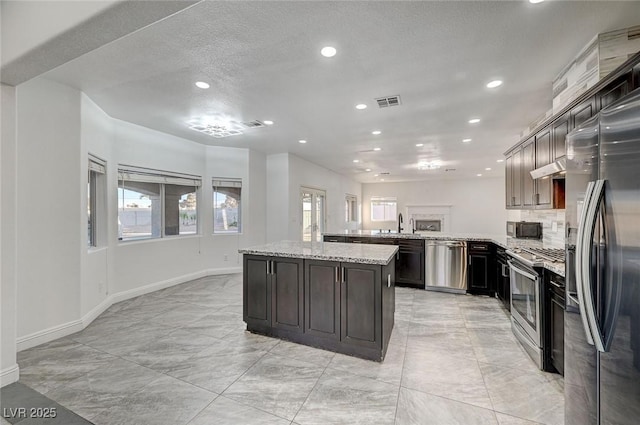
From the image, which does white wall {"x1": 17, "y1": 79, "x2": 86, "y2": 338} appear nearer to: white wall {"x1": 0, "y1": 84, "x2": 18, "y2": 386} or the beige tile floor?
the beige tile floor

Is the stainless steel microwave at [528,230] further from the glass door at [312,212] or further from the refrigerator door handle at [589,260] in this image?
the glass door at [312,212]

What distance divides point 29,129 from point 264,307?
2982mm

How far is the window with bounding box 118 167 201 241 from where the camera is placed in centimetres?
474

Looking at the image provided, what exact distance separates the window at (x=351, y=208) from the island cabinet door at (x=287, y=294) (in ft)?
25.8

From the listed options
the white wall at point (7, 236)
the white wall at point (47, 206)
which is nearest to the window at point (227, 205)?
the white wall at point (47, 206)

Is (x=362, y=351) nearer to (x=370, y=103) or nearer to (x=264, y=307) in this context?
(x=264, y=307)

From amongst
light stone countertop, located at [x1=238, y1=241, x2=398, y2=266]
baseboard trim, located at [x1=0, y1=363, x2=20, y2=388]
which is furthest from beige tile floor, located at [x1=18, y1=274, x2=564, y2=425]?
light stone countertop, located at [x1=238, y1=241, x2=398, y2=266]

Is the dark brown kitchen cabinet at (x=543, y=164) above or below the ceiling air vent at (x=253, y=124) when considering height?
below

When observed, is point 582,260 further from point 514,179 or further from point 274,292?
point 514,179

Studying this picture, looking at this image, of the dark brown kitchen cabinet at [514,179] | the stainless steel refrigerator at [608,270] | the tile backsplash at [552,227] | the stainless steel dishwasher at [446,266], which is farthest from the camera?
the stainless steel dishwasher at [446,266]

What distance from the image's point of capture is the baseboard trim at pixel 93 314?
9.51 feet

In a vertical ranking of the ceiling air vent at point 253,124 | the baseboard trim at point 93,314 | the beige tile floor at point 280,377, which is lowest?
the beige tile floor at point 280,377

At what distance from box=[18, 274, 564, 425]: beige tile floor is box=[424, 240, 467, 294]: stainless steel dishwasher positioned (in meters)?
1.26

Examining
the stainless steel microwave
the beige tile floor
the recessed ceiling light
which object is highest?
the recessed ceiling light
